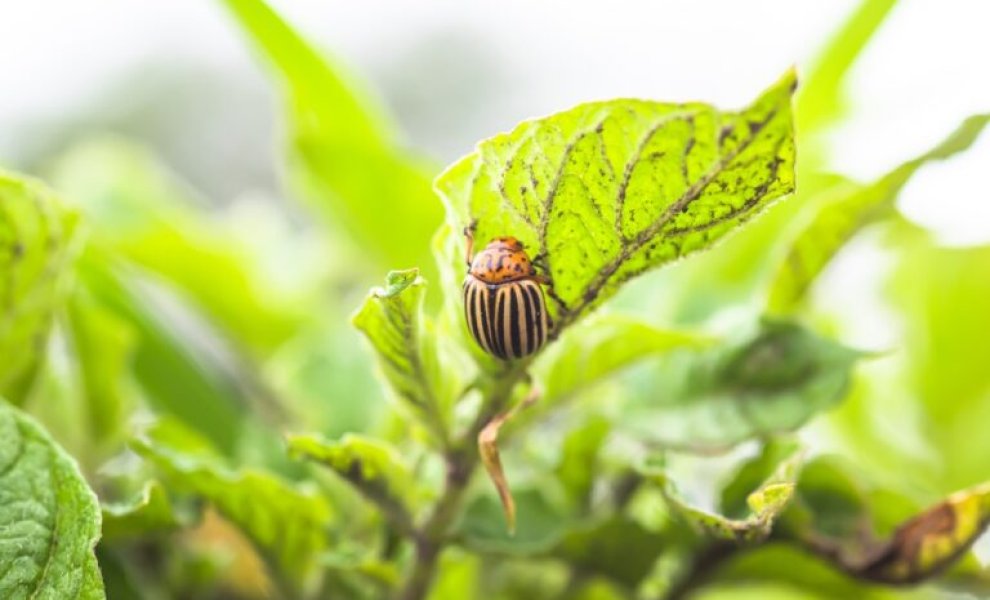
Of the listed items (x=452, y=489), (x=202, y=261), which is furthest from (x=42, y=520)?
(x=202, y=261)

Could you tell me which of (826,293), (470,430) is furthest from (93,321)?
(826,293)

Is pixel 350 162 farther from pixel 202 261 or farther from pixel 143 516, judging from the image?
pixel 143 516

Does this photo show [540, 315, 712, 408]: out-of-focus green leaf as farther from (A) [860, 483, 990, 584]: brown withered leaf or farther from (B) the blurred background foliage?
(A) [860, 483, 990, 584]: brown withered leaf

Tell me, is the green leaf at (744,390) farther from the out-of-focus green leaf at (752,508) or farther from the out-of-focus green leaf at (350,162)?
the out-of-focus green leaf at (350,162)

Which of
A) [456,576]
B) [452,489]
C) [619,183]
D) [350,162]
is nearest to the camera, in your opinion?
[619,183]

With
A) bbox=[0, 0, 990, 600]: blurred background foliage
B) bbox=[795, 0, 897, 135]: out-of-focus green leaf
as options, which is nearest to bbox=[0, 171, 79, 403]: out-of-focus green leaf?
bbox=[0, 0, 990, 600]: blurred background foliage

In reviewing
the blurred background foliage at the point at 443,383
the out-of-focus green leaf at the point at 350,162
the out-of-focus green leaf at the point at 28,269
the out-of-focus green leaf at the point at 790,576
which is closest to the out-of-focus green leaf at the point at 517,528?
the blurred background foliage at the point at 443,383
